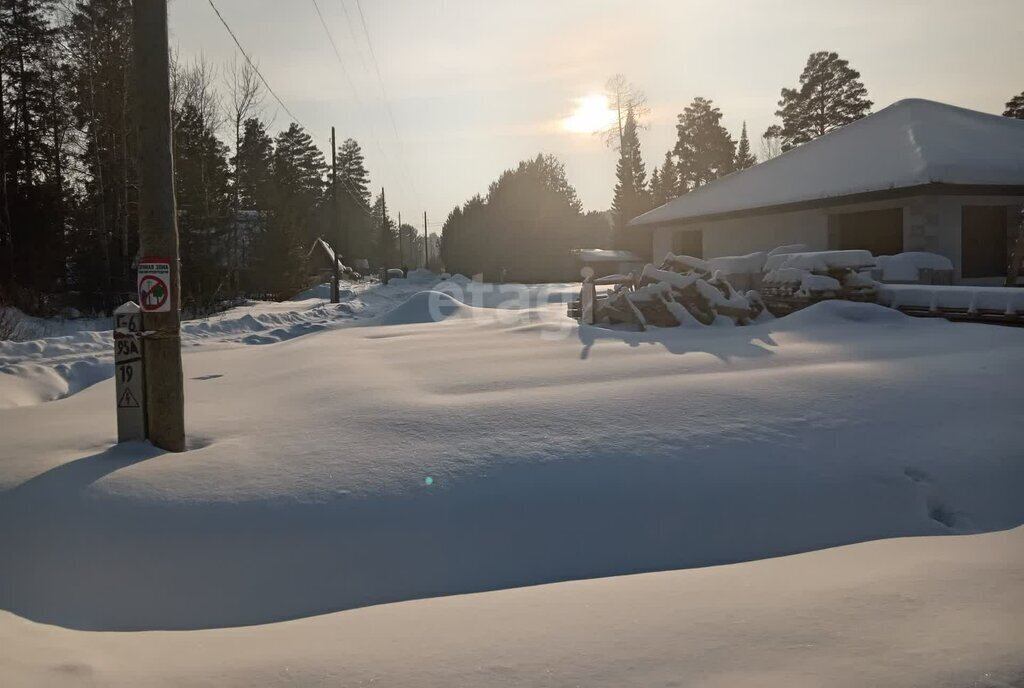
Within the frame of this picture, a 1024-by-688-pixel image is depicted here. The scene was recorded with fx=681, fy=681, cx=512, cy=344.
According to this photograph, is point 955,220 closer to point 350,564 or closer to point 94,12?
point 350,564

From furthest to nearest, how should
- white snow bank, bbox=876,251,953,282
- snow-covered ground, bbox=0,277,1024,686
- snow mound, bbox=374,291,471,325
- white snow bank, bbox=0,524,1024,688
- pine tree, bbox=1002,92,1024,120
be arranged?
pine tree, bbox=1002,92,1024,120, snow mound, bbox=374,291,471,325, white snow bank, bbox=876,251,953,282, snow-covered ground, bbox=0,277,1024,686, white snow bank, bbox=0,524,1024,688

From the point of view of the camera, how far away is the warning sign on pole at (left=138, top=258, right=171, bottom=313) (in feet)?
16.7

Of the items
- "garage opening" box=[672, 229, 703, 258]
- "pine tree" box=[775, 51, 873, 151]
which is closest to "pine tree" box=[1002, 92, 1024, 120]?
"pine tree" box=[775, 51, 873, 151]

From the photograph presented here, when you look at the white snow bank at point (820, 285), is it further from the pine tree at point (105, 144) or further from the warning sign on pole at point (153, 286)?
the pine tree at point (105, 144)

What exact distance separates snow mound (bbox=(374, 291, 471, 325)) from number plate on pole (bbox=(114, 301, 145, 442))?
37.8ft

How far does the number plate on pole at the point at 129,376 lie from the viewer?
506 centimetres

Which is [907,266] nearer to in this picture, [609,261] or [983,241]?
[983,241]

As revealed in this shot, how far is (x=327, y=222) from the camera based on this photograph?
293 feet

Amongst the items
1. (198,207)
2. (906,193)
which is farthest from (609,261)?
(906,193)

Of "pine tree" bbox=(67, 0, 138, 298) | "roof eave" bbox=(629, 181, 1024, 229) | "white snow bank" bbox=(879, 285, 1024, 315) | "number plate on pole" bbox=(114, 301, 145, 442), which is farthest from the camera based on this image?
"pine tree" bbox=(67, 0, 138, 298)

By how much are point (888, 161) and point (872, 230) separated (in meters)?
2.01

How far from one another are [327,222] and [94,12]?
62.3 metres

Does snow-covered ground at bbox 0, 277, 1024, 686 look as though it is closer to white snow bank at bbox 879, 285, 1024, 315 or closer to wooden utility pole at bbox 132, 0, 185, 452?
wooden utility pole at bbox 132, 0, 185, 452

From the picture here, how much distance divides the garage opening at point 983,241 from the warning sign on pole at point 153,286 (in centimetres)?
1975
